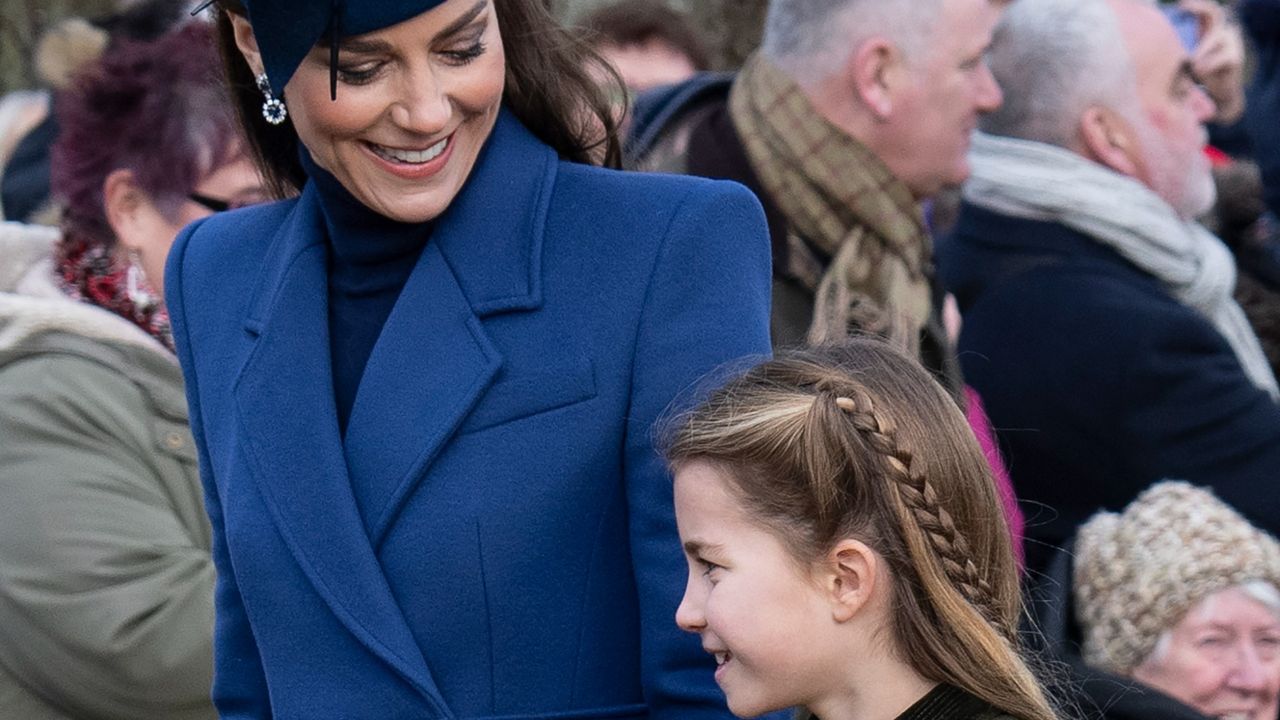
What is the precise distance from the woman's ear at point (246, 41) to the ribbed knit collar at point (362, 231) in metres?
0.14

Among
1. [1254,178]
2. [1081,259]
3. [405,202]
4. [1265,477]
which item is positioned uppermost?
[405,202]

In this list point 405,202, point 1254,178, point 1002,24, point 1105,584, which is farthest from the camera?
point 1254,178

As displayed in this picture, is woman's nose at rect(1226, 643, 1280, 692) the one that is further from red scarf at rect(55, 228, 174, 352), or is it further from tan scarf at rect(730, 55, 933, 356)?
red scarf at rect(55, 228, 174, 352)

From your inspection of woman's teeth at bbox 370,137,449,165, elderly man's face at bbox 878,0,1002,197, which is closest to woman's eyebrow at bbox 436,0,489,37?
woman's teeth at bbox 370,137,449,165

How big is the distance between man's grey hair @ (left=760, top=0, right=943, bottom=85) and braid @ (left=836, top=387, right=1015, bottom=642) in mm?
2110

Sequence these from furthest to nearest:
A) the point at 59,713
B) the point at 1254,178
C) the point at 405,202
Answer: the point at 1254,178 → the point at 59,713 → the point at 405,202

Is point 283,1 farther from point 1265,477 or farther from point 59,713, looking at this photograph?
point 1265,477

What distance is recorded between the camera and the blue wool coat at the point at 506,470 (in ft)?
6.98

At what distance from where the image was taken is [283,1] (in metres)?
2.15

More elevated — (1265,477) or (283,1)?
(283,1)

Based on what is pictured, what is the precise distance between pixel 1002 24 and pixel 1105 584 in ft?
5.54

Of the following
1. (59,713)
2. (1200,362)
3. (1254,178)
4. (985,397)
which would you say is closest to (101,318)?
(59,713)

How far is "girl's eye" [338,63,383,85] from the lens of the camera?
218 cm

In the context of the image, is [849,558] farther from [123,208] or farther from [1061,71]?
[1061,71]
